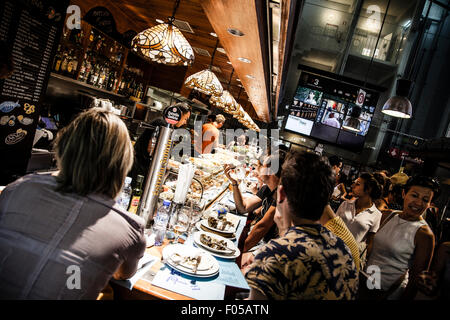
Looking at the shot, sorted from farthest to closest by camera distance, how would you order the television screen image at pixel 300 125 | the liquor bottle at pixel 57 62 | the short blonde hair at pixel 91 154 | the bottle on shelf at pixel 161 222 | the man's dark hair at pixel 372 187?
1. the television screen image at pixel 300 125
2. the liquor bottle at pixel 57 62
3. the man's dark hair at pixel 372 187
4. the bottle on shelf at pixel 161 222
5. the short blonde hair at pixel 91 154

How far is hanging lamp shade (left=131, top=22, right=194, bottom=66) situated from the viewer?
2521mm

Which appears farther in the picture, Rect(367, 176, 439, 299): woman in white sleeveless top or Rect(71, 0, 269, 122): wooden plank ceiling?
Rect(367, 176, 439, 299): woman in white sleeveless top

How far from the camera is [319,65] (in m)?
15.2

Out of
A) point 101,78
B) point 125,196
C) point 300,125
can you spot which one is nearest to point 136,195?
point 125,196

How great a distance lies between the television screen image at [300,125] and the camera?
10.7 m

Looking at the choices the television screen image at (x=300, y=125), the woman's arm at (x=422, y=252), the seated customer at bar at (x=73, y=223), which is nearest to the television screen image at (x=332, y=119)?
the television screen image at (x=300, y=125)

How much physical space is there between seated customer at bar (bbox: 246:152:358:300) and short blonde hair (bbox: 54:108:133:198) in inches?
29.9

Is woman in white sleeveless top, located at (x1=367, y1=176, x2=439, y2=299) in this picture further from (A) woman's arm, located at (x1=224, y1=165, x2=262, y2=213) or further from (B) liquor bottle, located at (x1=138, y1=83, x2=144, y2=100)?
(B) liquor bottle, located at (x1=138, y1=83, x2=144, y2=100)

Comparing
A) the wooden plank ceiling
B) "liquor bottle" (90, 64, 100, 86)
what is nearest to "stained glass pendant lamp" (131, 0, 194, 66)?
the wooden plank ceiling

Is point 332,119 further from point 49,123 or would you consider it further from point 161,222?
point 161,222

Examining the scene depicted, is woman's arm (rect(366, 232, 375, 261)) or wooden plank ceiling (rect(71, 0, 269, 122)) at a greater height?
wooden plank ceiling (rect(71, 0, 269, 122))

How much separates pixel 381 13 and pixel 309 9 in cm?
354

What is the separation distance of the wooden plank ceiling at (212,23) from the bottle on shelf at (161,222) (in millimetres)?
1639

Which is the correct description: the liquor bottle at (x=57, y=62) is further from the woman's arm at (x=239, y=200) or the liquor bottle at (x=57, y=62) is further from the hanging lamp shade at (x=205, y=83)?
the woman's arm at (x=239, y=200)
